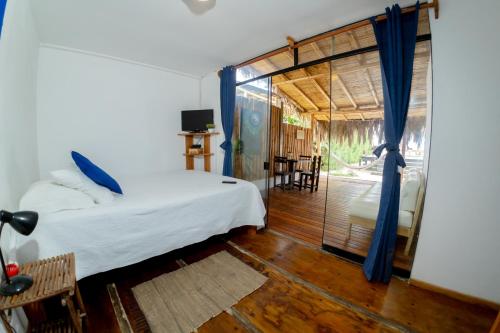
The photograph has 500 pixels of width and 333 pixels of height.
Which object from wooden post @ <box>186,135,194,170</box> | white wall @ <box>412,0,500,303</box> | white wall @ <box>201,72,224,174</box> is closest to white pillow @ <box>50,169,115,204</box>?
wooden post @ <box>186,135,194,170</box>

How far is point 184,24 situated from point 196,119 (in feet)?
5.23

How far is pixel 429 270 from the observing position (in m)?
1.67

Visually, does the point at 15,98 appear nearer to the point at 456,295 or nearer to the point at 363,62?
the point at 363,62

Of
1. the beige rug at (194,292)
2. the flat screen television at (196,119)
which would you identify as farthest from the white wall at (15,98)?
the flat screen television at (196,119)

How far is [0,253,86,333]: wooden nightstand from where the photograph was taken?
873 millimetres

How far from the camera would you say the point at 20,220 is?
0.85m

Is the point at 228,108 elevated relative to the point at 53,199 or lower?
elevated

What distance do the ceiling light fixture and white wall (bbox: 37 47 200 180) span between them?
1.77m

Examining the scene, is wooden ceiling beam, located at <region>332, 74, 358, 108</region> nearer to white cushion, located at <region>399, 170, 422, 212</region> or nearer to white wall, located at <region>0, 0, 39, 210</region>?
white cushion, located at <region>399, 170, 422, 212</region>

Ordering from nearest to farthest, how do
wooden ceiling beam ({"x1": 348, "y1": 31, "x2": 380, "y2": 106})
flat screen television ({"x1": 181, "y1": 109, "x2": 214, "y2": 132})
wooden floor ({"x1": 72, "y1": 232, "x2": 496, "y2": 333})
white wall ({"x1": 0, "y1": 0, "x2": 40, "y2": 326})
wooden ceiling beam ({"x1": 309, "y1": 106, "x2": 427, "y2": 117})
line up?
white wall ({"x1": 0, "y1": 0, "x2": 40, "y2": 326}) → wooden floor ({"x1": 72, "y1": 232, "x2": 496, "y2": 333}) → wooden ceiling beam ({"x1": 309, "y1": 106, "x2": 427, "y2": 117}) → wooden ceiling beam ({"x1": 348, "y1": 31, "x2": 380, "y2": 106}) → flat screen television ({"x1": 181, "y1": 109, "x2": 214, "y2": 132})

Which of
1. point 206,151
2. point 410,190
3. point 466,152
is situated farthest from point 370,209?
point 206,151

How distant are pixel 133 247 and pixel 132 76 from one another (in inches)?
107

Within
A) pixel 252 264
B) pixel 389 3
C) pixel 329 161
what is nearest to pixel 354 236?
pixel 329 161

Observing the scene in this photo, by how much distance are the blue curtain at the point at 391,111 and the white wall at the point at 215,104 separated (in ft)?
8.58
